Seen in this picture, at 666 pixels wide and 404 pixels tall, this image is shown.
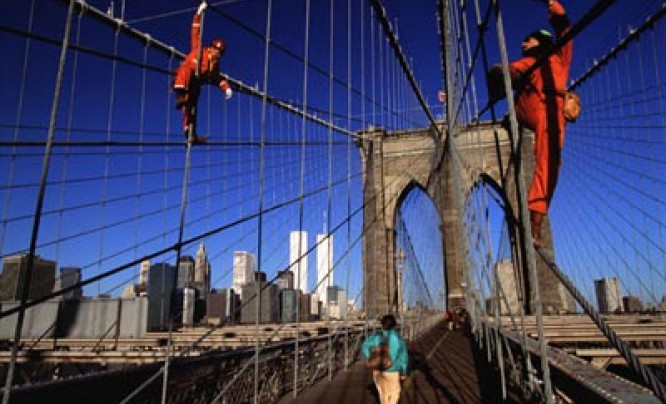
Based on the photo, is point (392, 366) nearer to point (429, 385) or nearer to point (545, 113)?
point (429, 385)

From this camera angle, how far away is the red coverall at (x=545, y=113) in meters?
2.19

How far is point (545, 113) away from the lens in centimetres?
219

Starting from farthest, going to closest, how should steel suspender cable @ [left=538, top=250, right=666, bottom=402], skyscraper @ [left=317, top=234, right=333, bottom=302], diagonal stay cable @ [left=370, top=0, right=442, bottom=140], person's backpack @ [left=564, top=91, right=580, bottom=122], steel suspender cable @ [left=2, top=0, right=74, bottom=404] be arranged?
diagonal stay cable @ [left=370, top=0, right=442, bottom=140] < skyscraper @ [left=317, top=234, right=333, bottom=302] < person's backpack @ [left=564, top=91, right=580, bottom=122] < steel suspender cable @ [left=2, top=0, right=74, bottom=404] < steel suspender cable @ [left=538, top=250, right=666, bottom=402]

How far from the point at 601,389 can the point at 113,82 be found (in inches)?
179

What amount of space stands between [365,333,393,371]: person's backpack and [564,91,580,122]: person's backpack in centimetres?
212

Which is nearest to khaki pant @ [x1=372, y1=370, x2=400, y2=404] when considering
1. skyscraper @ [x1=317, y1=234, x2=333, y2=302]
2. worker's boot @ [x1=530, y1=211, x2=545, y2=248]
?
skyscraper @ [x1=317, y1=234, x2=333, y2=302]

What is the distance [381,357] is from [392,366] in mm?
102

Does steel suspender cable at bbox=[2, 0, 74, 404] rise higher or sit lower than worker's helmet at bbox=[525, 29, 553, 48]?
lower

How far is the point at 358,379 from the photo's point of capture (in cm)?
516

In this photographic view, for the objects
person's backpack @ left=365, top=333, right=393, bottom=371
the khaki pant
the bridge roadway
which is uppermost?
person's backpack @ left=365, top=333, right=393, bottom=371

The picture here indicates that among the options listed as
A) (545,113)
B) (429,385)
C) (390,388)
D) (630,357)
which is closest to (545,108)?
(545,113)

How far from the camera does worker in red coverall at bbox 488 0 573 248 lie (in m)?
2.19

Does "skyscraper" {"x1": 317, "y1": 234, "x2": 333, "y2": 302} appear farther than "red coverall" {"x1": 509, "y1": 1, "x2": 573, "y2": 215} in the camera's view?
Yes

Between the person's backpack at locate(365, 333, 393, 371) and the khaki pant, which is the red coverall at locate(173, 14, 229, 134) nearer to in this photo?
the person's backpack at locate(365, 333, 393, 371)
